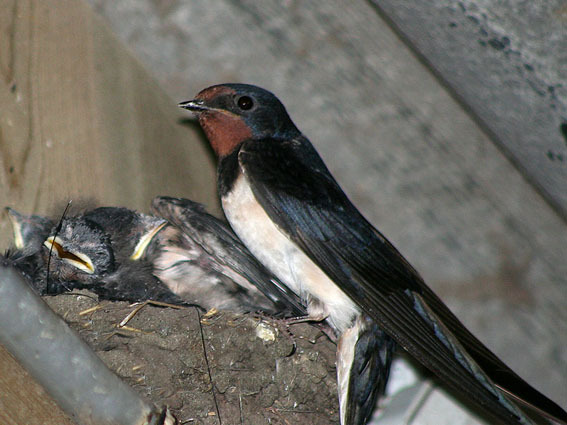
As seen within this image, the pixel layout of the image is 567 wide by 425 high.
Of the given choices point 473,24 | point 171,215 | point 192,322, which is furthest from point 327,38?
point 192,322

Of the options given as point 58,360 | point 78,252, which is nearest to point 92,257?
point 78,252

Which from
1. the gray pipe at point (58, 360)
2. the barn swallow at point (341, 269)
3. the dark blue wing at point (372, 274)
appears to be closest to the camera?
the gray pipe at point (58, 360)

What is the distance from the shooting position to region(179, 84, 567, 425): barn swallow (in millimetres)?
2145

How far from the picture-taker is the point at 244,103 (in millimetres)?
2660

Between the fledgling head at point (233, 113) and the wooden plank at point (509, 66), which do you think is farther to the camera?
the fledgling head at point (233, 113)

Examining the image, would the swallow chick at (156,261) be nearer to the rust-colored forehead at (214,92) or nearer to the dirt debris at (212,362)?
the dirt debris at (212,362)

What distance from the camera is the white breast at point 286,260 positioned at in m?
2.37

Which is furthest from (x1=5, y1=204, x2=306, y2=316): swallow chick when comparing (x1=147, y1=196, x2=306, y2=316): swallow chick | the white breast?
the white breast

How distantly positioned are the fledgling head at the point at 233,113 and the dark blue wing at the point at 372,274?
10 centimetres

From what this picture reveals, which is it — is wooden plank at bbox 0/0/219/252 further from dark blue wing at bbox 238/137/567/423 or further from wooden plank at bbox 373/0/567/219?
wooden plank at bbox 373/0/567/219

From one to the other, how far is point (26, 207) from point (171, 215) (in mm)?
483

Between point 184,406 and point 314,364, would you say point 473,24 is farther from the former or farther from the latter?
point 184,406

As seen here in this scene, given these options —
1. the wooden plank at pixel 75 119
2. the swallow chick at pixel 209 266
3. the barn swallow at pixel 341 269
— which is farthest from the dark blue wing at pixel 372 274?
the wooden plank at pixel 75 119

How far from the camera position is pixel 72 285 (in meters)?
2.53
